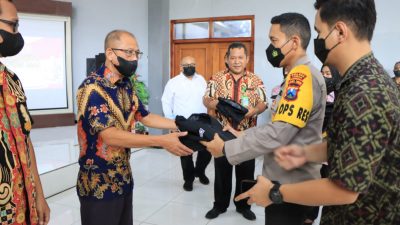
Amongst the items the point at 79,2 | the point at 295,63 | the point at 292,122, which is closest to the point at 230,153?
the point at 292,122

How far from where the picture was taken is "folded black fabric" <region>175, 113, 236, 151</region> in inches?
65.8

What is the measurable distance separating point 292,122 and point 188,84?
2.84 meters

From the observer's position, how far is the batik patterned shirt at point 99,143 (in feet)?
5.07

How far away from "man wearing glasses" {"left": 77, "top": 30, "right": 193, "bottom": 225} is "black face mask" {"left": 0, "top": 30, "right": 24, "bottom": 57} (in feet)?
1.24

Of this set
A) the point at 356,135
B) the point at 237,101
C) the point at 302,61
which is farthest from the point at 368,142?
the point at 237,101

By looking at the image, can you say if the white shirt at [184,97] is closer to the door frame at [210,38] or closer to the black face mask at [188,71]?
the black face mask at [188,71]

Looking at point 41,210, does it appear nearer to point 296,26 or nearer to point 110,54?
point 110,54

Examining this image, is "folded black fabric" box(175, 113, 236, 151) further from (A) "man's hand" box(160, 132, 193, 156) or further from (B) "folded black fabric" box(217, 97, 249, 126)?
(B) "folded black fabric" box(217, 97, 249, 126)

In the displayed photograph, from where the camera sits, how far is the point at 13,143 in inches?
45.1

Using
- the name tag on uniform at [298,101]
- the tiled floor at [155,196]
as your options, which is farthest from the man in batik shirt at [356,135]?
the tiled floor at [155,196]

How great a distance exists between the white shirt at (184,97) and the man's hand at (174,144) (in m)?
2.31

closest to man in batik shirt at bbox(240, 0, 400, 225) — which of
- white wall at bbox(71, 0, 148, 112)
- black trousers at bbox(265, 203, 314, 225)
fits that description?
black trousers at bbox(265, 203, 314, 225)

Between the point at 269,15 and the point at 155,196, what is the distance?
394 cm

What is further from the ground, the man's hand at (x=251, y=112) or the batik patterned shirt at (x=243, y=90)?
the batik patterned shirt at (x=243, y=90)
